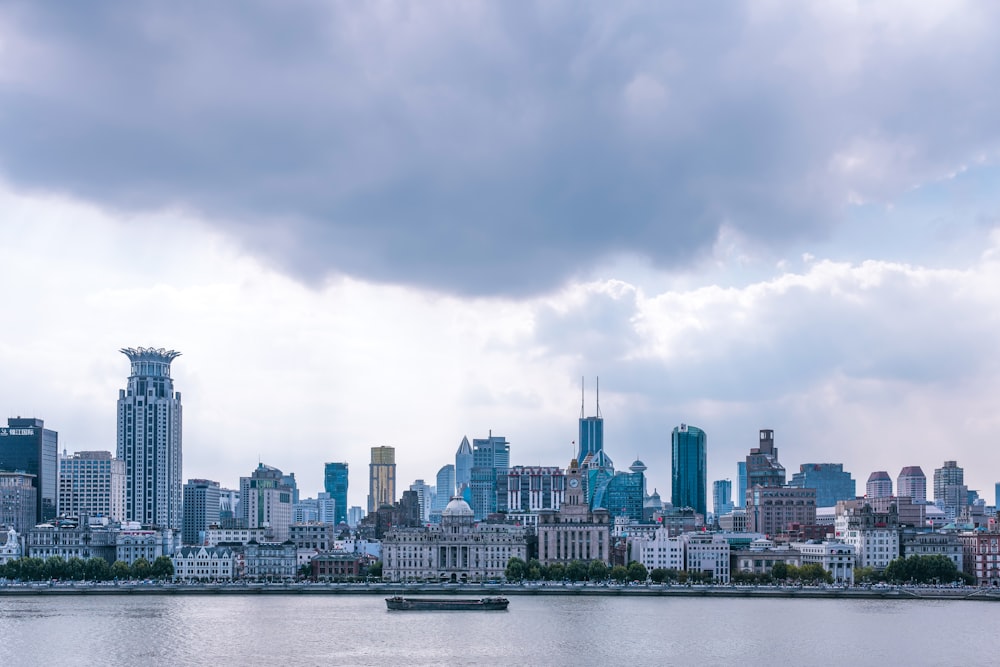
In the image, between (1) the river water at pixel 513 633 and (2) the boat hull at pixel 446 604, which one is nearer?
(1) the river water at pixel 513 633

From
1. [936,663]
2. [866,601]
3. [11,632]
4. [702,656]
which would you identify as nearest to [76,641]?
[11,632]

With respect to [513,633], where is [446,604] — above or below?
below

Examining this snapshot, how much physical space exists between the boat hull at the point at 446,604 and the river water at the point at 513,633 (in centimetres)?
211

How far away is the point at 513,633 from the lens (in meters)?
139

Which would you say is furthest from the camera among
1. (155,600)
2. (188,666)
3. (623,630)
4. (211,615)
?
(155,600)

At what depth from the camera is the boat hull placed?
17325cm

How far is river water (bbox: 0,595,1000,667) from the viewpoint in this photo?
11856cm

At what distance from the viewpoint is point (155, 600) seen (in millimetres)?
191500

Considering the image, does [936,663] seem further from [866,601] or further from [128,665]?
[866,601]

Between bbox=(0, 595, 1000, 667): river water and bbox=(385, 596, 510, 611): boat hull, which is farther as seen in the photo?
bbox=(385, 596, 510, 611): boat hull

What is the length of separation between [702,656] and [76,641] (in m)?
53.3

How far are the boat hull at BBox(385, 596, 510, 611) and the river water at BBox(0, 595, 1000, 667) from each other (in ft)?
6.93

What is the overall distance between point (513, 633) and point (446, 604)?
38.3 metres

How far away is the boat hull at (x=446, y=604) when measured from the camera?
173250 mm
